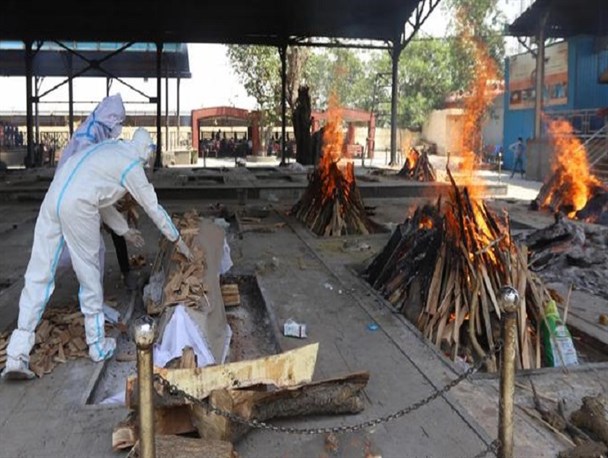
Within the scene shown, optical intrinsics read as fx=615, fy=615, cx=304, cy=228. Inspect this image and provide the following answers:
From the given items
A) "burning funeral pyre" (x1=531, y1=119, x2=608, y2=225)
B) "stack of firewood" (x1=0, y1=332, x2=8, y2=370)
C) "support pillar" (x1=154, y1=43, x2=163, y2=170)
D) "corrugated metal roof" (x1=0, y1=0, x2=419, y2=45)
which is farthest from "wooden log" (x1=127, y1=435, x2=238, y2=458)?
"corrugated metal roof" (x1=0, y1=0, x2=419, y2=45)

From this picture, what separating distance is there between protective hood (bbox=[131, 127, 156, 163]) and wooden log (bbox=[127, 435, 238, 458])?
8.27 ft

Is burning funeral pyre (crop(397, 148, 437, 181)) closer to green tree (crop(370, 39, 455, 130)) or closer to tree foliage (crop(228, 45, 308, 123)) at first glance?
tree foliage (crop(228, 45, 308, 123))

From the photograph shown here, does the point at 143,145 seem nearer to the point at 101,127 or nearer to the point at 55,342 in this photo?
the point at 101,127

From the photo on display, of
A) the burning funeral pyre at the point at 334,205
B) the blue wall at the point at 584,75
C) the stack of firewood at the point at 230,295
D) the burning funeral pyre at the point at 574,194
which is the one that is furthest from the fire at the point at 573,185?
the blue wall at the point at 584,75

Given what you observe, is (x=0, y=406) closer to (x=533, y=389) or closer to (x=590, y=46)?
(x=533, y=389)

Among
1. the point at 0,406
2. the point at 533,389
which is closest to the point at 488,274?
the point at 533,389

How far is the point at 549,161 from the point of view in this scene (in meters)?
22.0

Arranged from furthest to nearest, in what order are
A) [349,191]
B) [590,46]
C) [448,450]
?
[590,46] → [349,191] → [448,450]

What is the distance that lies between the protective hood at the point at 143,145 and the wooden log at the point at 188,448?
2520 millimetres

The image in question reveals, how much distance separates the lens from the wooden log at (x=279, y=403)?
3357mm

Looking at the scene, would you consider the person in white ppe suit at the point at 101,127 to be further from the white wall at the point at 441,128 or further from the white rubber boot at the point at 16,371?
the white wall at the point at 441,128

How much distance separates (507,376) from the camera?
124 inches

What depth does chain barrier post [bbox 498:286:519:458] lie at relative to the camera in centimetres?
315

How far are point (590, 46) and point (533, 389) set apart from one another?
82.8ft
